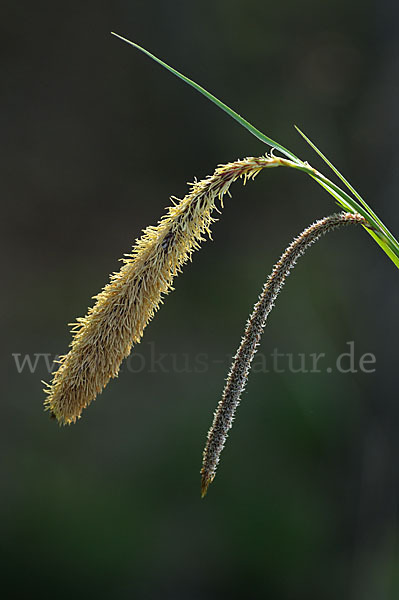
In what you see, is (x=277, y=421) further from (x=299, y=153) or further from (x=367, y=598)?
(x=299, y=153)

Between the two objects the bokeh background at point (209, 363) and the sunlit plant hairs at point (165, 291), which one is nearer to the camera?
the sunlit plant hairs at point (165, 291)

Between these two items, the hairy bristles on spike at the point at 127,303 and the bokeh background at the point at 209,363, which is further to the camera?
the bokeh background at the point at 209,363

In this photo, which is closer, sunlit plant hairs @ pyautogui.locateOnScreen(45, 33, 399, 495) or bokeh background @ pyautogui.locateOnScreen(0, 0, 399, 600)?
sunlit plant hairs @ pyautogui.locateOnScreen(45, 33, 399, 495)

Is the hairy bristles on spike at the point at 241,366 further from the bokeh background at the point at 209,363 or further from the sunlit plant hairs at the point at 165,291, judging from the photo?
the bokeh background at the point at 209,363

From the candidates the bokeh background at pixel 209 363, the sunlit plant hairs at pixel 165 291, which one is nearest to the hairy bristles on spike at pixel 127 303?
the sunlit plant hairs at pixel 165 291

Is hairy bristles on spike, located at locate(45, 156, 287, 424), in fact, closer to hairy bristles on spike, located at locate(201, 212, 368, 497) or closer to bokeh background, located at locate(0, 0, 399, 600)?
hairy bristles on spike, located at locate(201, 212, 368, 497)

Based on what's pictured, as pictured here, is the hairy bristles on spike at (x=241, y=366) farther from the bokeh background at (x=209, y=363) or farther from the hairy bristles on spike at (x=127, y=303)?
the bokeh background at (x=209, y=363)

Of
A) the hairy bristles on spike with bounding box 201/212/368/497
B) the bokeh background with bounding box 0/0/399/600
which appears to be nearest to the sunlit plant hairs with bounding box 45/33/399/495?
the hairy bristles on spike with bounding box 201/212/368/497

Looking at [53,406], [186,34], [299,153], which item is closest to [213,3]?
[186,34]
